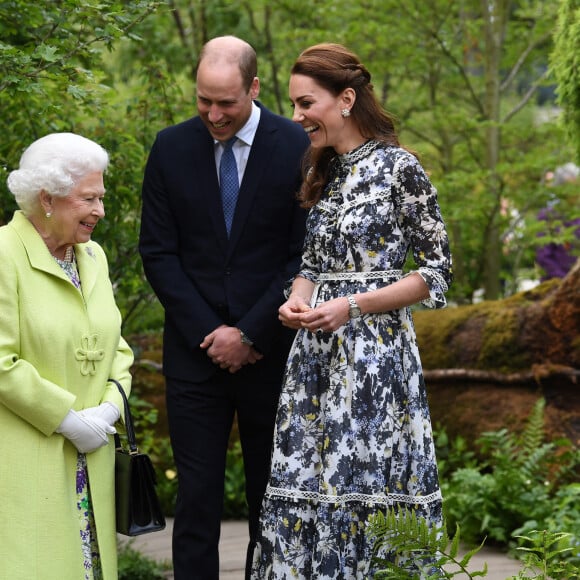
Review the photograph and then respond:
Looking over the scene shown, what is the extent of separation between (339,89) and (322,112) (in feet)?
0.34

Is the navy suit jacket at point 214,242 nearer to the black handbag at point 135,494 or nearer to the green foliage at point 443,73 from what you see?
the black handbag at point 135,494

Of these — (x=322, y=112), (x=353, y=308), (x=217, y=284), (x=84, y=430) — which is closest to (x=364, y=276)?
(x=353, y=308)

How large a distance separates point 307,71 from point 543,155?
19.7 feet

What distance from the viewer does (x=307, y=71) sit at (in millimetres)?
3820

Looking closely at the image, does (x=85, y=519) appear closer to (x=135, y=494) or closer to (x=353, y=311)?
(x=135, y=494)

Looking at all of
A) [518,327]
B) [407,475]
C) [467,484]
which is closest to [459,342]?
[518,327]

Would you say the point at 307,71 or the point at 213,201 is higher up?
the point at 307,71

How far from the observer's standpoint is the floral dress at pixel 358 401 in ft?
12.1

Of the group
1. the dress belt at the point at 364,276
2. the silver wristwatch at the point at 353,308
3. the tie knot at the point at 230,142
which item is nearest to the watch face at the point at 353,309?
the silver wristwatch at the point at 353,308

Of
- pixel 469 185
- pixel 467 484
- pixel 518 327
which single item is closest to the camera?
pixel 467 484

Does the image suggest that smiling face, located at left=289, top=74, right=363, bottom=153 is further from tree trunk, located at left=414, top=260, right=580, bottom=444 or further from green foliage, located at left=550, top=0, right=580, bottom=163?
tree trunk, located at left=414, top=260, right=580, bottom=444

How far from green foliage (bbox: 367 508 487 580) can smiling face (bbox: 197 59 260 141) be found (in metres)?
1.64

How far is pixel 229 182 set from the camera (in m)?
4.38

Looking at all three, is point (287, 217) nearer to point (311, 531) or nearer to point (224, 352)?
point (224, 352)
